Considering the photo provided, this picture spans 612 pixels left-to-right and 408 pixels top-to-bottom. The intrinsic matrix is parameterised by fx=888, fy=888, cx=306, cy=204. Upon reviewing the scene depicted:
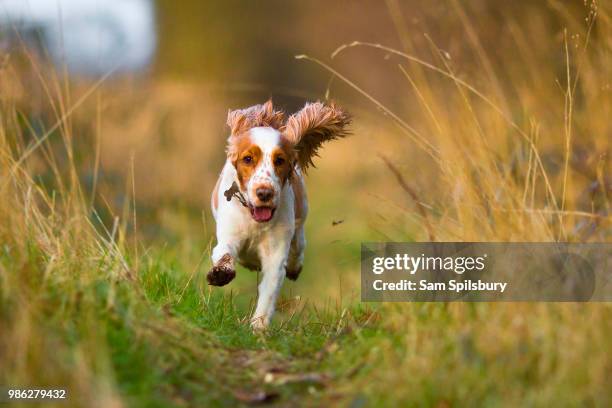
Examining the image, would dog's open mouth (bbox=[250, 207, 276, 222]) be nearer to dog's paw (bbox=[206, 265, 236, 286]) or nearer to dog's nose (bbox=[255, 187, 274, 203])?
dog's nose (bbox=[255, 187, 274, 203])

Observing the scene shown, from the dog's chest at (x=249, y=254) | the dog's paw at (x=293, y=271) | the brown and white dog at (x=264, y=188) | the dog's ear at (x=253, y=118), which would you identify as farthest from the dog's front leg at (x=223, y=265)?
the dog's paw at (x=293, y=271)

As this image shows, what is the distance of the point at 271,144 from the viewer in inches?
168

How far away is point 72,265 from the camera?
11.4ft

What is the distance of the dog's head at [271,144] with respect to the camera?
4.17 meters

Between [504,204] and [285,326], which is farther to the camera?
[285,326]

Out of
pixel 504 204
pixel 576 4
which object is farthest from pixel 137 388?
pixel 576 4

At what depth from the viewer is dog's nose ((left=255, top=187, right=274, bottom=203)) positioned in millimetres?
4094

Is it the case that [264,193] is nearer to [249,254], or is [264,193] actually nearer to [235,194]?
[235,194]

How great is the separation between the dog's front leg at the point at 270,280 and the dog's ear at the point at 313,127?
19.9 inches

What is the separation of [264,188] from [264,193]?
2cm

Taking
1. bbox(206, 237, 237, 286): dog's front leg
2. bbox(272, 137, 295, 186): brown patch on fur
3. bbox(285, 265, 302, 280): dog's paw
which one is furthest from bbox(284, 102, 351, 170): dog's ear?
bbox(285, 265, 302, 280): dog's paw

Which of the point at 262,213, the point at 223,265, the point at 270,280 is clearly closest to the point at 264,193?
the point at 262,213

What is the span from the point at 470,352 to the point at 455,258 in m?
0.90

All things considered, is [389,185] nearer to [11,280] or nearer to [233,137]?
[233,137]
